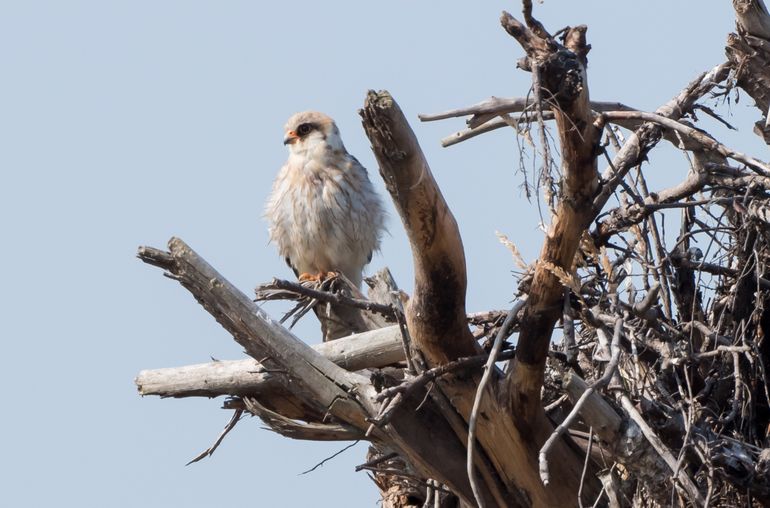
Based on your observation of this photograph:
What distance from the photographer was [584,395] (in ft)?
13.1

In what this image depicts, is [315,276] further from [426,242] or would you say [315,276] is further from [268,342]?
[426,242]

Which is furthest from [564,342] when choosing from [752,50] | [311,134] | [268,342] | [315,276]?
[311,134]

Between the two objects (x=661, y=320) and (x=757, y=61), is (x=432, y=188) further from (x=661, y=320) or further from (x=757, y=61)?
(x=757, y=61)

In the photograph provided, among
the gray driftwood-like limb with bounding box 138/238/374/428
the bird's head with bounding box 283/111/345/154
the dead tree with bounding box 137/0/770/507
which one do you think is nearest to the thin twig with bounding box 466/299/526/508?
the dead tree with bounding box 137/0/770/507

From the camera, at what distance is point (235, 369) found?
17.5 ft

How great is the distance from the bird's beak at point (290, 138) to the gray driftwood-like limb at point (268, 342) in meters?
4.31

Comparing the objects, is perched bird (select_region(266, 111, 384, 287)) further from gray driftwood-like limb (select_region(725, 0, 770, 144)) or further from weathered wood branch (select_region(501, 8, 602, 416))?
weathered wood branch (select_region(501, 8, 602, 416))

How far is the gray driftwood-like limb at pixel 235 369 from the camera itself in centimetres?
534

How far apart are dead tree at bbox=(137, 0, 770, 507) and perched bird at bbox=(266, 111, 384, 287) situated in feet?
7.76

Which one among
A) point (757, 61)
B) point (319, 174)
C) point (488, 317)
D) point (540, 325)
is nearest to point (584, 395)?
point (540, 325)

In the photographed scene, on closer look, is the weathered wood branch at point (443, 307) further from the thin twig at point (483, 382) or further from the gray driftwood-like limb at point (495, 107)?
the gray driftwood-like limb at point (495, 107)

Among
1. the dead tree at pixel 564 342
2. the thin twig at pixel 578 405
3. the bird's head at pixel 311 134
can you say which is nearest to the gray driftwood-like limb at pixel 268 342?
the dead tree at pixel 564 342

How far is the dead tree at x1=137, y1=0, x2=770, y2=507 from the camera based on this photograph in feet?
12.8

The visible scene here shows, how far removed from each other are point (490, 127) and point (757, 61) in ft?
4.48
